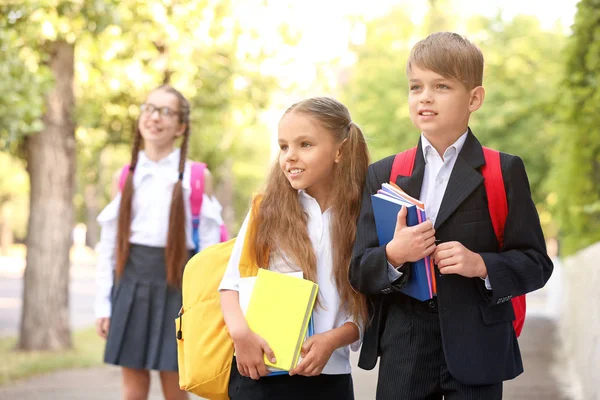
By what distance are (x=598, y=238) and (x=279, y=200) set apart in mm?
5878

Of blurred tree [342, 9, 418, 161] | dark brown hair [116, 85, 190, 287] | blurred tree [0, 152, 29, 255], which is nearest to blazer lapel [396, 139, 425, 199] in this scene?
dark brown hair [116, 85, 190, 287]

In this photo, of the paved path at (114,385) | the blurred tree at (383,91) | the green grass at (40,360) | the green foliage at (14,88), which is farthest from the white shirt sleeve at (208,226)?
the blurred tree at (383,91)

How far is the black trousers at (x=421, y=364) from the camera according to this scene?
2723 mm

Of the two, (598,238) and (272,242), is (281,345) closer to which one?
(272,242)

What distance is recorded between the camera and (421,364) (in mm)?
2740

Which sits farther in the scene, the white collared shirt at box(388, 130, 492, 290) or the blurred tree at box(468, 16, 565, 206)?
the blurred tree at box(468, 16, 565, 206)

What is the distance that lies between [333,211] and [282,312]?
419 mm

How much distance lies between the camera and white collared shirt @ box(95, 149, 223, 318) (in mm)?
4668

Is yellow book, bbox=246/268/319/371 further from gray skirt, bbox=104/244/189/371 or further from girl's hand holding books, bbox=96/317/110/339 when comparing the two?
girl's hand holding books, bbox=96/317/110/339

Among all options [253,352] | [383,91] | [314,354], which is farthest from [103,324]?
[383,91]

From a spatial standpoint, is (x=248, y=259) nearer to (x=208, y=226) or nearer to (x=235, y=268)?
(x=235, y=268)

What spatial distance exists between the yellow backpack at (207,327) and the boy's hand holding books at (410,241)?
0.62 meters

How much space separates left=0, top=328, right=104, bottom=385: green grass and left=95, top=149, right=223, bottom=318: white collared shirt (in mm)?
4503

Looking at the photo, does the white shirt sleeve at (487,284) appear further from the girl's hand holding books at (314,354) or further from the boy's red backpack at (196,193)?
the boy's red backpack at (196,193)
